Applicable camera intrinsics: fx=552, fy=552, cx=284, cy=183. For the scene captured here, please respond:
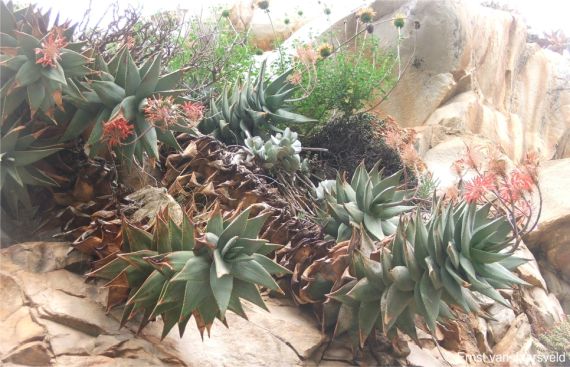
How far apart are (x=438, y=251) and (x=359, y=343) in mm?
738

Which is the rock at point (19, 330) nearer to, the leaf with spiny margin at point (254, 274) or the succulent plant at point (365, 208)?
the leaf with spiny margin at point (254, 274)

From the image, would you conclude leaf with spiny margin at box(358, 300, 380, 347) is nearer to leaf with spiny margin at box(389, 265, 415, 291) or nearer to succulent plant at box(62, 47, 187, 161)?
leaf with spiny margin at box(389, 265, 415, 291)

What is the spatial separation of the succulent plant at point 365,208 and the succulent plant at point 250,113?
89 centimetres

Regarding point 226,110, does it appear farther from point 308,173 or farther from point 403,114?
point 403,114

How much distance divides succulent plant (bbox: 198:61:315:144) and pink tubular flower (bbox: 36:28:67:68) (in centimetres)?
155

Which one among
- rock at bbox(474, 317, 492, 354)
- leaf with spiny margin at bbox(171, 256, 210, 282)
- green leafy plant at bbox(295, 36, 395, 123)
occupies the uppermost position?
leaf with spiny margin at bbox(171, 256, 210, 282)

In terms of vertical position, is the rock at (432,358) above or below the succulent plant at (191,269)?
below

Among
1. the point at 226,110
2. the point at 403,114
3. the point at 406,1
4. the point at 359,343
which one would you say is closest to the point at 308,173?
the point at 226,110

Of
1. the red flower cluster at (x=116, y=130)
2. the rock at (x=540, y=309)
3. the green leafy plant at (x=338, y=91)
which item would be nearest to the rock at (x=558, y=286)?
the rock at (x=540, y=309)

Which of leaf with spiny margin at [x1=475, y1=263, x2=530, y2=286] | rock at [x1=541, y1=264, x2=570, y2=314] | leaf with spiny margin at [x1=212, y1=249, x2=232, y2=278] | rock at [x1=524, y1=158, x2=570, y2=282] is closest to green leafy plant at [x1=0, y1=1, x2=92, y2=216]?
leaf with spiny margin at [x1=212, y1=249, x2=232, y2=278]

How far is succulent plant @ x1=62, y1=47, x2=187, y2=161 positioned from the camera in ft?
8.87

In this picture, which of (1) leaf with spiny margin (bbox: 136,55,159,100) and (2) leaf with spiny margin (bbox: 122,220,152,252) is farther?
(1) leaf with spiny margin (bbox: 136,55,159,100)

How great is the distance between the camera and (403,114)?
662cm

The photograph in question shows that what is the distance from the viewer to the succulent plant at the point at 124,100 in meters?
2.70
